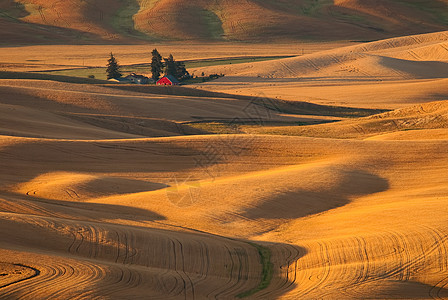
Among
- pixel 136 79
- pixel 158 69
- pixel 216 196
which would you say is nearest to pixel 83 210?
pixel 216 196

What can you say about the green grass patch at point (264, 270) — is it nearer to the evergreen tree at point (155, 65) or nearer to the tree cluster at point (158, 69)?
the tree cluster at point (158, 69)

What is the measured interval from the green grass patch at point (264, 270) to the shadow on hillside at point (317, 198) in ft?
10.7

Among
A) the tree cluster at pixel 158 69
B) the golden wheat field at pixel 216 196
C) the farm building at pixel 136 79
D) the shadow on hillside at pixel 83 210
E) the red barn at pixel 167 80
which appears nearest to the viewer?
the golden wheat field at pixel 216 196

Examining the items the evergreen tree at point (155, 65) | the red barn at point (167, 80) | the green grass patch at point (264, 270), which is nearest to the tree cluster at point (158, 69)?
the evergreen tree at point (155, 65)

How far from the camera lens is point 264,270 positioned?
16.9 metres

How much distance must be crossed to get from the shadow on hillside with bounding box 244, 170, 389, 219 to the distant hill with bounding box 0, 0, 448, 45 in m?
109

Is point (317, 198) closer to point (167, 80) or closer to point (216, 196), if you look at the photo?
point (216, 196)

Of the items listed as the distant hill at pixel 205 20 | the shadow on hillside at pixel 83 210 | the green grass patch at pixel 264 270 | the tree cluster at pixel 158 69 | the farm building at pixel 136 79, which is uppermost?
the distant hill at pixel 205 20

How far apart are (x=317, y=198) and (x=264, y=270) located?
6.96m

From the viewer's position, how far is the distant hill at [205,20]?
5276 inches

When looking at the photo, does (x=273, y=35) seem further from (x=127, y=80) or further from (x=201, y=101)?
(x=201, y=101)

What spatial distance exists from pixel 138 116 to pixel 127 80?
1127 inches

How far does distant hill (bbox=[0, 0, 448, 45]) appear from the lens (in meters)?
134

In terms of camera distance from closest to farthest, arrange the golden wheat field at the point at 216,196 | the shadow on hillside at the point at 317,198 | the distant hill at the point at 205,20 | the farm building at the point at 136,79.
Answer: the golden wheat field at the point at 216,196
the shadow on hillside at the point at 317,198
the farm building at the point at 136,79
the distant hill at the point at 205,20
